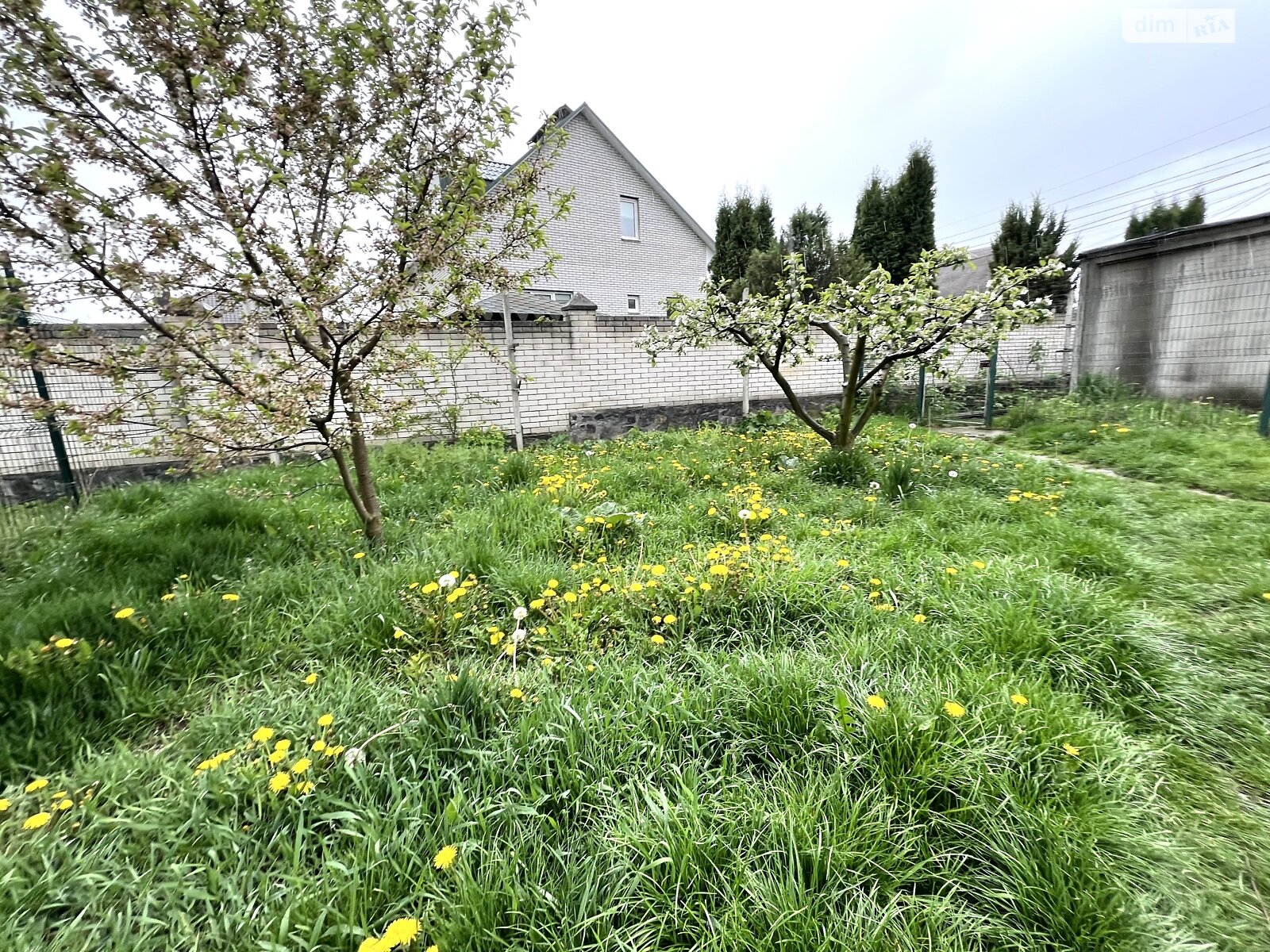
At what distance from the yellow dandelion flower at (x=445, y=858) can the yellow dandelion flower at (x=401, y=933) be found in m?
0.12

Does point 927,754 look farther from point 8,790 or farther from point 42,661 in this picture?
point 42,661

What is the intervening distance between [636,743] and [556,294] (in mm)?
13506

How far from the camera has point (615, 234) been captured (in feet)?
47.6

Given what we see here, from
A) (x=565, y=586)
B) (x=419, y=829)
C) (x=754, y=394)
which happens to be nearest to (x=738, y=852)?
(x=419, y=829)

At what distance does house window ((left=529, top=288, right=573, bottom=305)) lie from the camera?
1261cm

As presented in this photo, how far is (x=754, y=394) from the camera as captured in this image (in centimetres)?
834

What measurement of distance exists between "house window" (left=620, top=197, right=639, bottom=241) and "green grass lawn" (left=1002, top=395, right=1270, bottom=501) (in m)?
11.7

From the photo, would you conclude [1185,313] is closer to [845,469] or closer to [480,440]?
[845,469]

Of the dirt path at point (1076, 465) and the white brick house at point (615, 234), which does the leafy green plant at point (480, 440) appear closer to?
the dirt path at point (1076, 465)

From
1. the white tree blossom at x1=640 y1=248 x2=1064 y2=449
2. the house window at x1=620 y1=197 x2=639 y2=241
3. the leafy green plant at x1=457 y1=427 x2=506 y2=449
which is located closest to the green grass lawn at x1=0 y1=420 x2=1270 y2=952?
the white tree blossom at x1=640 y1=248 x2=1064 y2=449

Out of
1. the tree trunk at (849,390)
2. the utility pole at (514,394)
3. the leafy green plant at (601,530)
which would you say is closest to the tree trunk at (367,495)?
the leafy green plant at (601,530)

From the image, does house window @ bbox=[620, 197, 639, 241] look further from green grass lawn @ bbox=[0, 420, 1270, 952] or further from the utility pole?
green grass lawn @ bbox=[0, 420, 1270, 952]

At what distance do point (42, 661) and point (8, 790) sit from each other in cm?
50

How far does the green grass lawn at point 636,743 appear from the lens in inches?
40.4
